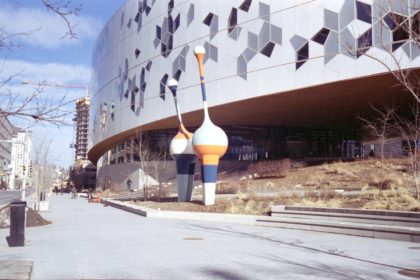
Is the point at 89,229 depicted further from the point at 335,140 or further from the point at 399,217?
the point at 335,140

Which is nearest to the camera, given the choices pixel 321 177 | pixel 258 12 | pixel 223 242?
pixel 223 242

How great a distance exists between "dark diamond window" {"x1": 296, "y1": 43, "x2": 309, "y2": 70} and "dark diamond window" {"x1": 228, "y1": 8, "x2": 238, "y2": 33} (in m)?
7.27

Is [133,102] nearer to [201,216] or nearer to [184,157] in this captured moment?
[184,157]

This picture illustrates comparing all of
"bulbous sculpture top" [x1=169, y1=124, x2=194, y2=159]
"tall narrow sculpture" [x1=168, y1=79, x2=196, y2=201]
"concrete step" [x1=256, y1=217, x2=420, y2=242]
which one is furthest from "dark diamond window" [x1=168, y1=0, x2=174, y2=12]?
"concrete step" [x1=256, y1=217, x2=420, y2=242]

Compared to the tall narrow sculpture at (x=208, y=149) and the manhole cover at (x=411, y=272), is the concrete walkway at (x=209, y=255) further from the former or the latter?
the tall narrow sculpture at (x=208, y=149)

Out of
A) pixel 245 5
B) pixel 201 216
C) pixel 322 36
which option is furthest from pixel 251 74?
pixel 201 216

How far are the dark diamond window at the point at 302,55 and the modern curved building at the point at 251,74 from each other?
0.08 m

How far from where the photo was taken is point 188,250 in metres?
10.7

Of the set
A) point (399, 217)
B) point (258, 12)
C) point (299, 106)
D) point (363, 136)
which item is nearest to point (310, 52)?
point (258, 12)

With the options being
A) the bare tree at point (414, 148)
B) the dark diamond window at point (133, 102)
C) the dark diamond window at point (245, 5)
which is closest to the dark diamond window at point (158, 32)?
the dark diamond window at point (133, 102)

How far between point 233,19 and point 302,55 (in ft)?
26.8

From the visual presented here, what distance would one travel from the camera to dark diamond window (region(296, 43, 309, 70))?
33441 mm

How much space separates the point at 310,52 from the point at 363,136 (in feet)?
102

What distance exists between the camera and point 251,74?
36.8 meters
